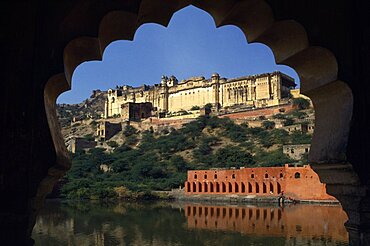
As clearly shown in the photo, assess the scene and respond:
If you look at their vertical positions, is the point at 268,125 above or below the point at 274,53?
above

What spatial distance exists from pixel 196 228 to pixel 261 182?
41.1 feet

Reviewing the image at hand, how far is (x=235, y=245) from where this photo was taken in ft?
40.2

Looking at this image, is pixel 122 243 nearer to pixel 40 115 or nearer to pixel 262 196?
pixel 40 115

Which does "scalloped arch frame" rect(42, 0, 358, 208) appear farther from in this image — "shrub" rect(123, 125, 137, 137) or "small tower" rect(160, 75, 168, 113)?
"small tower" rect(160, 75, 168, 113)

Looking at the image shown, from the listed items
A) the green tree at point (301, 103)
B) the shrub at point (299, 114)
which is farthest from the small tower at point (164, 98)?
→ the shrub at point (299, 114)

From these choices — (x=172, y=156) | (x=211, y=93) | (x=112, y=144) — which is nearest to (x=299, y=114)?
(x=172, y=156)

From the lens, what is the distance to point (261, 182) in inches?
1083

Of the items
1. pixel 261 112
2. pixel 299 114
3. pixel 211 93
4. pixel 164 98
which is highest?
pixel 164 98

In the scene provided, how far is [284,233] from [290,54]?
13.0 m

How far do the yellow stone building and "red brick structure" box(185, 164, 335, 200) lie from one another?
67.5ft

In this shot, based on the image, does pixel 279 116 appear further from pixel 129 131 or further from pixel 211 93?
pixel 129 131

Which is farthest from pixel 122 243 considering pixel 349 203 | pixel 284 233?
pixel 349 203

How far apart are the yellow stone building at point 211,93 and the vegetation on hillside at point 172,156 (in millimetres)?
6734

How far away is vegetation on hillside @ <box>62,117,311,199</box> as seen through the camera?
3180cm
